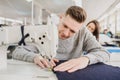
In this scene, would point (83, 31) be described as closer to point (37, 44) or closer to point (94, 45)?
point (94, 45)

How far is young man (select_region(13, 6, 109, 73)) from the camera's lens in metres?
1.01

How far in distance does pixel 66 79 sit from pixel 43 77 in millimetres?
105

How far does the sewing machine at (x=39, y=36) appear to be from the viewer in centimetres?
108

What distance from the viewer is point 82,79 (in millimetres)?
813

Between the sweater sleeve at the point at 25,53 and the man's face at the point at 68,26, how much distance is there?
0.73ft

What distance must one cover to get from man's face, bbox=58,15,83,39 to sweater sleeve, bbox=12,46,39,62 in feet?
0.73

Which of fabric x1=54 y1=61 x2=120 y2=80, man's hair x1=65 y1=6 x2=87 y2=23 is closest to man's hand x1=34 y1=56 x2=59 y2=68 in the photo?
fabric x1=54 y1=61 x2=120 y2=80

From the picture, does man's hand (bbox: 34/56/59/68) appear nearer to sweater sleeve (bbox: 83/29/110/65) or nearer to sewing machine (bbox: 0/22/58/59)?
sewing machine (bbox: 0/22/58/59)

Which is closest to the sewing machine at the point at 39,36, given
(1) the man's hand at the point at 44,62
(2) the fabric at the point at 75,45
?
(1) the man's hand at the point at 44,62

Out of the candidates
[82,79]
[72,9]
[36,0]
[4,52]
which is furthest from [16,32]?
[36,0]

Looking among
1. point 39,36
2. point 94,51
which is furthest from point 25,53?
point 94,51

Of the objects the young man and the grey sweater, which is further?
the grey sweater

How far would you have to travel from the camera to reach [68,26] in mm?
1166

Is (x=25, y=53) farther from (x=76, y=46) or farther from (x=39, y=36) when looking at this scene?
(x=76, y=46)
